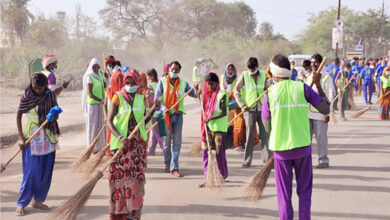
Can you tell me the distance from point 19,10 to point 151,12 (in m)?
18.9

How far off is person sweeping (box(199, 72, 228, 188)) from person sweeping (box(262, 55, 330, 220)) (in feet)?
7.26

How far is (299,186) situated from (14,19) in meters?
35.5

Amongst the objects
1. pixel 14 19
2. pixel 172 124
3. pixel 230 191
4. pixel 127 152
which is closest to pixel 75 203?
pixel 127 152

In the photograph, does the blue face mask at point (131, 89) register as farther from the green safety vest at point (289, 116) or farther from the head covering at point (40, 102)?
the green safety vest at point (289, 116)

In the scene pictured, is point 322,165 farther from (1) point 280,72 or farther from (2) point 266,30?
(2) point 266,30

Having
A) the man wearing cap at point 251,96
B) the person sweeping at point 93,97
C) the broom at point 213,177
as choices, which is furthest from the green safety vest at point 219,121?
the person sweeping at point 93,97

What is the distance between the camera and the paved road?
5703 mm

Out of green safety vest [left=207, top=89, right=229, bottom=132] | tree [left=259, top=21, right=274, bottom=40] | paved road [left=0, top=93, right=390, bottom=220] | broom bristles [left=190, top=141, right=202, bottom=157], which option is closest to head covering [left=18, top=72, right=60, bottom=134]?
paved road [left=0, top=93, right=390, bottom=220]

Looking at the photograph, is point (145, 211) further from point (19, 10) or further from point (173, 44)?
point (173, 44)

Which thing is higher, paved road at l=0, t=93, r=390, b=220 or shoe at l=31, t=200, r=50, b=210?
shoe at l=31, t=200, r=50, b=210

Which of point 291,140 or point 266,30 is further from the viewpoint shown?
point 266,30

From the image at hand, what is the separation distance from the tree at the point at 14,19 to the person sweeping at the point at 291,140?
114 feet

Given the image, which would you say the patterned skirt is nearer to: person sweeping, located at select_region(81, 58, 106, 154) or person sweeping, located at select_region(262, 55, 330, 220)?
person sweeping, located at select_region(262, 55, 330, 220)

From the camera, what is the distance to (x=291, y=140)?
4.52 meters
